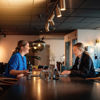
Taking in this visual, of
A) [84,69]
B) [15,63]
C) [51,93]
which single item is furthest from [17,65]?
[51,93]

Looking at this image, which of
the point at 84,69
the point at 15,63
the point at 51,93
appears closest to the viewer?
the point at 51,93

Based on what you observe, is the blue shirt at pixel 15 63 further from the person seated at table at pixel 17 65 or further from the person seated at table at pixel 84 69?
the person seated at table at pixel 84 69

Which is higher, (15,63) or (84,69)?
(15,63)

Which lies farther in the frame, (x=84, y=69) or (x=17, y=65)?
(x=84, y=69)

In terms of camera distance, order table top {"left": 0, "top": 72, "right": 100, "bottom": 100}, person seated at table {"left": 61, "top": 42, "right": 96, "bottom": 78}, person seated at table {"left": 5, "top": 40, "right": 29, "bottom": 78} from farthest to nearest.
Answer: person seated at table {"left": 61, "top": 42, "right": 96, "bottom": 78}
person seated at table {"left": 5, "top": 40, "right": 29, "bottom": 78}
table top {"left": 0, "top": 72, "right": 100, "bottom": 100}

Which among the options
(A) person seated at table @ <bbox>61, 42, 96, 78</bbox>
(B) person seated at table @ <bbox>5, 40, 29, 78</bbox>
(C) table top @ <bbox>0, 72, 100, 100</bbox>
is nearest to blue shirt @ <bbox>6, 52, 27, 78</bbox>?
(B) person seated at table @ <bbox>5, 40, 29, 78</bbox>

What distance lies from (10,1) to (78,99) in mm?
3393

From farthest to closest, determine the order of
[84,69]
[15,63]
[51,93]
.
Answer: [84,69] → [15,63] → [51,93]

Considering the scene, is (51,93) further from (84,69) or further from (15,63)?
(84,69)

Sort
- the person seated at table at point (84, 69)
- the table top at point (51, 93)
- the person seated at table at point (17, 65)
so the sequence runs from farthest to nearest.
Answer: the person seated at table at point (84, 69) → the person seated at table at point (17, 65) → the table top at point (51, 93)

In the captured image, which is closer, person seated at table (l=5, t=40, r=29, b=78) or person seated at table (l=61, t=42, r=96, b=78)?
person seated at table (l=5, t=40, r=29, b=78)

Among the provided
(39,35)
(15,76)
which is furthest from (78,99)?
(39,35)

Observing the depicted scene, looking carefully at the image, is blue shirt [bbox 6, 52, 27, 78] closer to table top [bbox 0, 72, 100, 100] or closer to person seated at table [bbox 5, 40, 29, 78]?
person seated at table [bbox 5, 40, 29, 78]

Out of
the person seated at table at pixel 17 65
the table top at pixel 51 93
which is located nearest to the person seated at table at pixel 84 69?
the person seated at table at pixel 17 65
